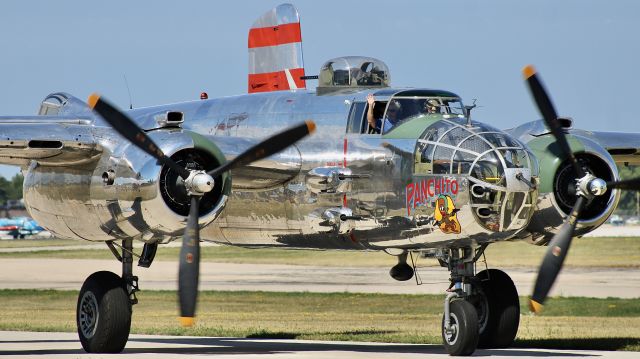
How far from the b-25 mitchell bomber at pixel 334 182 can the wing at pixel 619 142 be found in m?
0.04

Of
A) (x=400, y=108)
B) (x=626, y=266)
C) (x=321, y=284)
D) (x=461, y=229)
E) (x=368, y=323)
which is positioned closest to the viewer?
(x=461, y=229)

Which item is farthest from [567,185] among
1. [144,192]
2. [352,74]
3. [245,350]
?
[144,192]

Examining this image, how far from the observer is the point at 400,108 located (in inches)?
741

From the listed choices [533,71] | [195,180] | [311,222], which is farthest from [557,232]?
[195,180]

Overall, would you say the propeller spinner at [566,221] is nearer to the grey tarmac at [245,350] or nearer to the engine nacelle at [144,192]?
the grey tarmac at [245,350]

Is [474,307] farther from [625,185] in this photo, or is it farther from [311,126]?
[311,126]

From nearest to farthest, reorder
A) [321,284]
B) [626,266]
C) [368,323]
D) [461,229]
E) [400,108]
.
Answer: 1. [461,229]
2. [400,108]
3. [368,323]
4. [321,284]
5. [626,266]

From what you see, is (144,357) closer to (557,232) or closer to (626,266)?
(557,232)

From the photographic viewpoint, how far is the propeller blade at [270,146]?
59.6 ft

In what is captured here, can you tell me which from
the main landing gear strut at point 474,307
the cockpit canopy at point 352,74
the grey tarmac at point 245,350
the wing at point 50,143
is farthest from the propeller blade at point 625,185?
the wing at point 50,143

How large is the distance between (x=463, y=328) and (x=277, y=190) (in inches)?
153

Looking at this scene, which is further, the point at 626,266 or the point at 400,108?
the point at 626,266

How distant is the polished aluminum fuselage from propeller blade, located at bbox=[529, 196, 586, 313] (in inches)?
40.7

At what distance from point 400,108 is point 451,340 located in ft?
11.9
